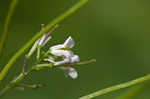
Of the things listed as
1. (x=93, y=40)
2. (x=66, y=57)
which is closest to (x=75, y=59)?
(x=66, y=57)

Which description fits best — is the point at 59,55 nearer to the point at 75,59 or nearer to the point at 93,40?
the point at 75,59

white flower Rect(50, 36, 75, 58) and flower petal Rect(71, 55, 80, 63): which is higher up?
white flower Rect(50, 36, 75, 58)

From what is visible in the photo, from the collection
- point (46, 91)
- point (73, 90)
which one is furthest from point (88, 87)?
point (46, 91)

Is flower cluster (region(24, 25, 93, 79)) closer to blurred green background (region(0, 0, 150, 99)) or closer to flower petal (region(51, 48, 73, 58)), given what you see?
flower petal (region(51, 48, 73, 58))

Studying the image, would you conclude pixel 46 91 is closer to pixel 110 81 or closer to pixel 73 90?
pixel 73 90

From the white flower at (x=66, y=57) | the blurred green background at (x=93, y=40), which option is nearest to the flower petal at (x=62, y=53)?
the white flower at (x=66, y=57)

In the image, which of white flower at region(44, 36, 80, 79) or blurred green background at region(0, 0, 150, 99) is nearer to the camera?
white flower at region(44, 36, 80, 79)

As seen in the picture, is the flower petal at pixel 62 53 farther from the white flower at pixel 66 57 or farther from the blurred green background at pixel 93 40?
the blurred green background at pixel 93 40

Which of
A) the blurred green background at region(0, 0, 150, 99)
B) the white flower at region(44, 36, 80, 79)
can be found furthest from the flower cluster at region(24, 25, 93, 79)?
the blurred green background at region(0, 0, 150, 99)
